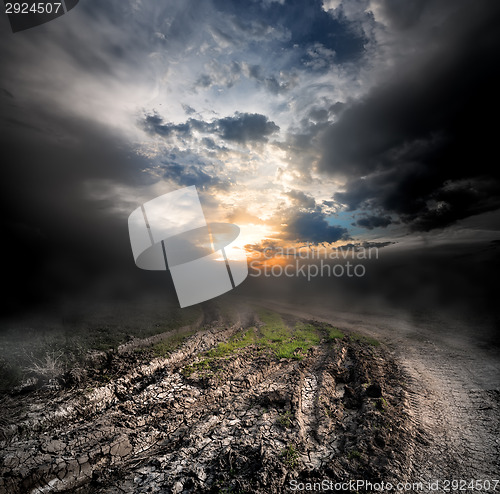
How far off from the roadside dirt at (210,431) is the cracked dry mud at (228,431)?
0.09ft

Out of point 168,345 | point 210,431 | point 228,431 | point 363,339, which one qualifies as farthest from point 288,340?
point 210,431

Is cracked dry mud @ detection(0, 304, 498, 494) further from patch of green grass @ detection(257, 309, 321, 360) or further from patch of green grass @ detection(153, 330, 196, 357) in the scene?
patch of green grass @ detection(257, 309, 321, 360)

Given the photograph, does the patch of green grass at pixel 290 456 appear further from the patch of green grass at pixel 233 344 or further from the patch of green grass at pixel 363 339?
the patch of green grass at pixel 363 339

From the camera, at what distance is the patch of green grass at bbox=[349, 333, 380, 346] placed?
1583cm

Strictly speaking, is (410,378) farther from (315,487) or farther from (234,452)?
(234,452)

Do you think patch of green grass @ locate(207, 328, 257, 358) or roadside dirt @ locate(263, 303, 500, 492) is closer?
roadside dirt @ locate(263, 303, 500, 492)

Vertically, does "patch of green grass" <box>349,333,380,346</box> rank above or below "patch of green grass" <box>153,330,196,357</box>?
below

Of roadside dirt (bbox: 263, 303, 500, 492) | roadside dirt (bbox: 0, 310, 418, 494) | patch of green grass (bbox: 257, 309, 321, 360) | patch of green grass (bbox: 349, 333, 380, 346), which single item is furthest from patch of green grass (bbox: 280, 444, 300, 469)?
patch of green grass (bbox: 349, 333, 380, 346)

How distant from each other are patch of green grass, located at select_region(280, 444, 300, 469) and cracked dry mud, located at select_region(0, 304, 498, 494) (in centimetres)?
3

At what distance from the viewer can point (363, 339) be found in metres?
17.0

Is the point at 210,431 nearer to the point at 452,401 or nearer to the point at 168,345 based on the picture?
the point at 168,345

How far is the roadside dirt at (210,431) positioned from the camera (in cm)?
506

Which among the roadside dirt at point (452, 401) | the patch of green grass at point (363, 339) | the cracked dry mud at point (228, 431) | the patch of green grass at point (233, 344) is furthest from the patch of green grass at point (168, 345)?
the patch of green grass at point (363, 339)

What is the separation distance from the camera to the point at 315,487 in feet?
15.6
